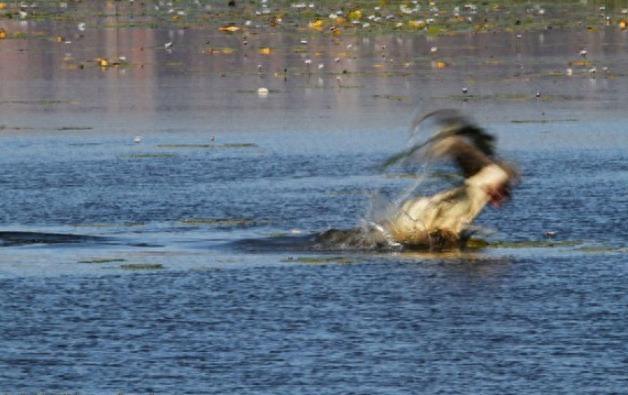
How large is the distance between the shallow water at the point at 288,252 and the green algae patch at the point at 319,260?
3 cm

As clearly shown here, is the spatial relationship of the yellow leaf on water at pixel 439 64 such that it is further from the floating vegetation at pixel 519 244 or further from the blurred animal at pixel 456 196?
the floating vegetation at pixel 519 244

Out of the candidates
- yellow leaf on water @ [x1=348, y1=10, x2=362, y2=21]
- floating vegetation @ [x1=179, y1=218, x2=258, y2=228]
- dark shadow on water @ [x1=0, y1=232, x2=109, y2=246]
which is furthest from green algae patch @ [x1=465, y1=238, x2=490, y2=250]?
yellow leaf on water @ [x1=348, y1=10, x2=362, y2=21]

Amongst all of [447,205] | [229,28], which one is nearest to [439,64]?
[229,28]

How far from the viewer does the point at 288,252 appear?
17656 mm

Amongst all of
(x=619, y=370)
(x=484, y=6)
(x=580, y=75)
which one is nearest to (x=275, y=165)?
(x=619, y=370)

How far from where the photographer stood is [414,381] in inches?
470

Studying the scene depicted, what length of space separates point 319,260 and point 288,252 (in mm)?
646

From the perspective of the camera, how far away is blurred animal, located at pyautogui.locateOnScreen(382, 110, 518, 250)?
17922 mm

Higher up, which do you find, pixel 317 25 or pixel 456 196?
pixel 456 196

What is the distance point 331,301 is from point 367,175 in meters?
8.51

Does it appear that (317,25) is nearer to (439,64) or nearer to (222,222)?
(439,64)

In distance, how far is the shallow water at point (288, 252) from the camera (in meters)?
12.5

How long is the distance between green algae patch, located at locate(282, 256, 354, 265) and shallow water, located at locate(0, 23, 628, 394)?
1.2 inches

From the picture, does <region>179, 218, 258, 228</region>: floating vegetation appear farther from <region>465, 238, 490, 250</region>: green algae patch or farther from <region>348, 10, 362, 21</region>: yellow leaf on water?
<region>348, 10, 362, 21</region>: yellow leaf on water
